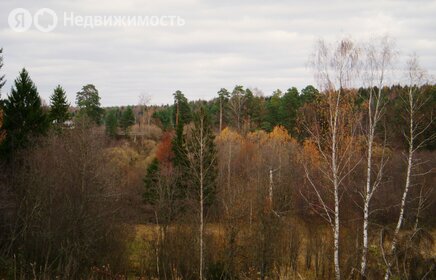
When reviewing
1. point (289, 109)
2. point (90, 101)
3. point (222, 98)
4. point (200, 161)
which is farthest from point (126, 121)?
point (200, 161)

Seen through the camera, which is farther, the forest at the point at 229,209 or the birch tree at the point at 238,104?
the birch tree at the point at 238,104

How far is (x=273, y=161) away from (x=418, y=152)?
13.9m

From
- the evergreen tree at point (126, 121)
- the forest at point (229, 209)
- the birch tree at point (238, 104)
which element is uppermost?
the birch tree at point (238, 104)

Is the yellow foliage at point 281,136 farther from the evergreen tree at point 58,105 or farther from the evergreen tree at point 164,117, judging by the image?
the evergreen tree at point 164,117

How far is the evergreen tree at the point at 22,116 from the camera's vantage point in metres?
25.4

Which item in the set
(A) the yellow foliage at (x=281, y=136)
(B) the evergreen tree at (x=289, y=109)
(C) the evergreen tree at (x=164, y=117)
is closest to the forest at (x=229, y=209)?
(A) the yellow foliage at (x=281, y=136)

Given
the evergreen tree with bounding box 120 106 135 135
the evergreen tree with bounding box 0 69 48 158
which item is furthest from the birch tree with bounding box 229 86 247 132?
the evergreen tree with bounding box 0 69 48 158

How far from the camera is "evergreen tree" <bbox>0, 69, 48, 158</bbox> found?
25375 mm

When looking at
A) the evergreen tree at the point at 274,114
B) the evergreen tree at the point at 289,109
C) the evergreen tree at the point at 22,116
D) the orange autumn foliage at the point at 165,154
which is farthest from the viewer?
the evergreen tree at the point at 274,114

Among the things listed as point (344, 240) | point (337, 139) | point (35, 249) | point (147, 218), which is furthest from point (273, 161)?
point (35, 249)

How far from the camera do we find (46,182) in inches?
842

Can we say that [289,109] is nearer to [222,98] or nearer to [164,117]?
[222,98]

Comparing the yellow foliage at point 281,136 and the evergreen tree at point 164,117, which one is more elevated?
the evergreen tree at point 164,117

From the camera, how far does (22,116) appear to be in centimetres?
2628
